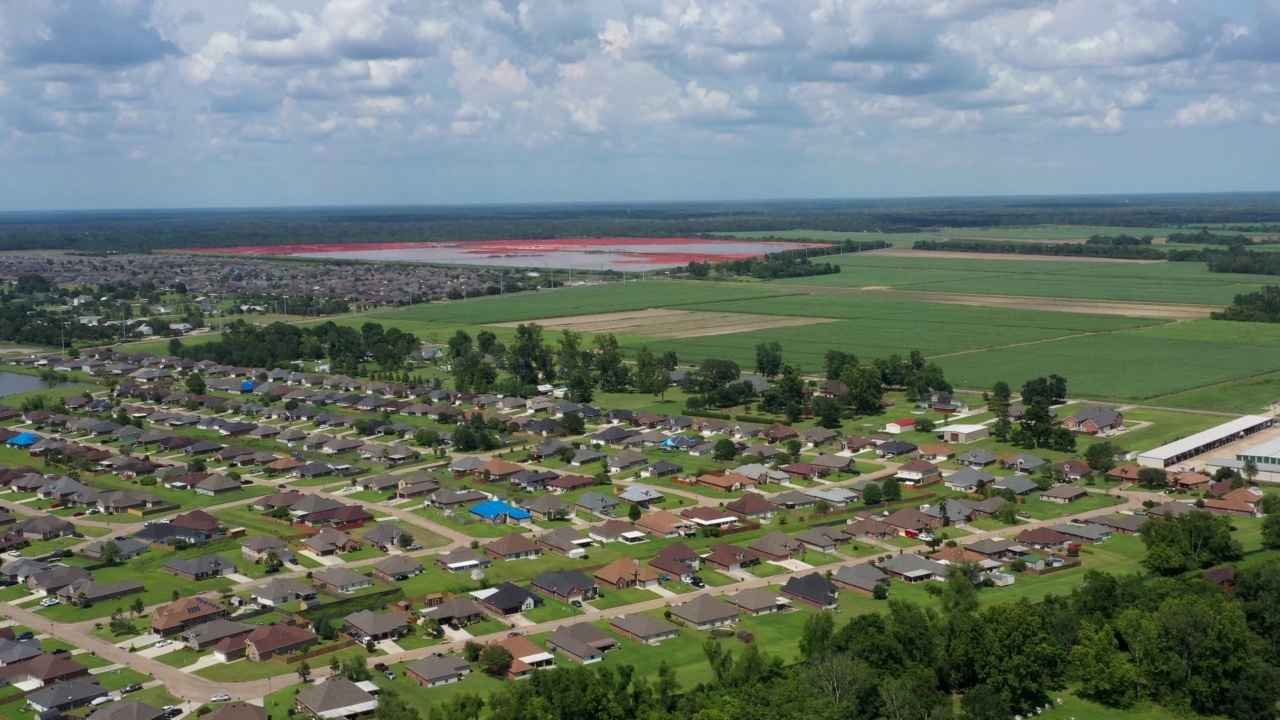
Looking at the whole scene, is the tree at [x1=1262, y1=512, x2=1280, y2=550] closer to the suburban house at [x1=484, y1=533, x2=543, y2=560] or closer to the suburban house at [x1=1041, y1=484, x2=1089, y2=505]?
the suburban house at [x1=1041, y1=484, x2=1089, y2=505]

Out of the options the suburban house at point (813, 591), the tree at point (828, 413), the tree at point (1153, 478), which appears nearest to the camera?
the suburban house at point (813, 591)

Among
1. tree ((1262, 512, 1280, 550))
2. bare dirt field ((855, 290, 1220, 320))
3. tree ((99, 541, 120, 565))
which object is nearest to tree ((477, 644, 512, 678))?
tree ((99, 541, 120, 565))

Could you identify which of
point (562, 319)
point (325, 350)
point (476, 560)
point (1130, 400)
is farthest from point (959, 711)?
point (562, 319)

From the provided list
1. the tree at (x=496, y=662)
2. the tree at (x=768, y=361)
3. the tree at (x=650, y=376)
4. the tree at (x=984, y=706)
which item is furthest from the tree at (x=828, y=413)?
the tree at (x=984, y=706)

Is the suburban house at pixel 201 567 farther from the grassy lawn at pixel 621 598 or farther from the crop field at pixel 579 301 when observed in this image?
the crop field at pixel 579 301

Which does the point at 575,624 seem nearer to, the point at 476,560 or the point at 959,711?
the point at 476,560

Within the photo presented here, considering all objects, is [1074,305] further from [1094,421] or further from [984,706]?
[984,706]
